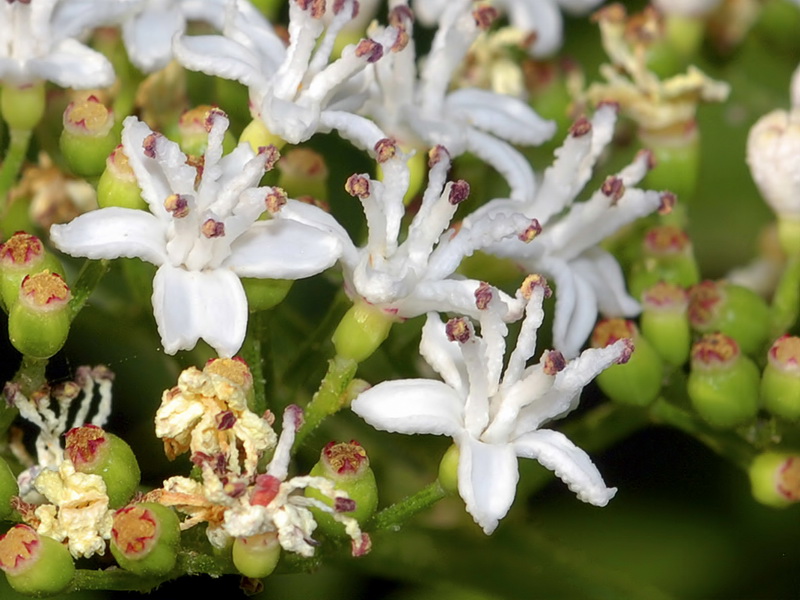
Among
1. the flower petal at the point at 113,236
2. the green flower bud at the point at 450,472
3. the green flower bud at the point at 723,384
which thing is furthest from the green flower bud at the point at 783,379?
the flower petal at the point at 113,236

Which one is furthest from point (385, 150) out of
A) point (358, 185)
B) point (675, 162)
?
point (675, 162)

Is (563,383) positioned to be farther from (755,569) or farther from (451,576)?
(755,569)

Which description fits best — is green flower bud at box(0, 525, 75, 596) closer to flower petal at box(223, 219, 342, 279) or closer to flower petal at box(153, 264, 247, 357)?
flower petal at box(153, 264, 247, 357)

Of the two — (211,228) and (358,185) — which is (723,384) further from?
(211,228)

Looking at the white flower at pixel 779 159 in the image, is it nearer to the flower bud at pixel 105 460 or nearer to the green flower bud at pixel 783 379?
the green flower bud at pixel 783 379

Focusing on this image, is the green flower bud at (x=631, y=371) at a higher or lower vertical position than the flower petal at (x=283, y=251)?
lower

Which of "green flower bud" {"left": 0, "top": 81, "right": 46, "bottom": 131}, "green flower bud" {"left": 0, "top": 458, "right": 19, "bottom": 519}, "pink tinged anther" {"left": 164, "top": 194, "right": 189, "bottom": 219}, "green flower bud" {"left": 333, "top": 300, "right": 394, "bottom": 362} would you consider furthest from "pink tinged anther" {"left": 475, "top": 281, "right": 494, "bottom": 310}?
"green flower bud" {"left": 0, "top": 81, "right": 46, "bottom": 131}
